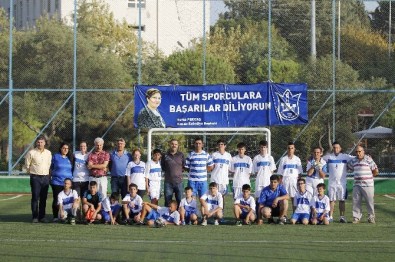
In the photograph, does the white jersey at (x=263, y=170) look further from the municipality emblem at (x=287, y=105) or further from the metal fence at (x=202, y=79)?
the metal fence at (x=202, y=79)

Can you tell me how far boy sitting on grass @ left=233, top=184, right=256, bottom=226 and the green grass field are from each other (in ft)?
0.84

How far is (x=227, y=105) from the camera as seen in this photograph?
2827cm

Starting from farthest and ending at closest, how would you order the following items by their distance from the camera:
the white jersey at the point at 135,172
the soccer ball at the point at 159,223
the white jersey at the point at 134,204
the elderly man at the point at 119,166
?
the elderly man at the point at 119,166, the white jersey at the point at 135,172, the white jersey at the point at 134,204, the soccer ball at the point at 159,223

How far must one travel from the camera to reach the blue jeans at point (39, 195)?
21016 millimetres

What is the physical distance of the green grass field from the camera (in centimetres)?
1530

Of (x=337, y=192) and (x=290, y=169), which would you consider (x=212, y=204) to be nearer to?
(x=290, y=169)

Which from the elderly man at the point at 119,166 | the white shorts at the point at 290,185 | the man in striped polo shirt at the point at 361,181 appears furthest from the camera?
the white shorts at the point at 290,185

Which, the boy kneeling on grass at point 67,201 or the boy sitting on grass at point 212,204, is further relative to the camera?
the boy kneeling on grass at point 67,201

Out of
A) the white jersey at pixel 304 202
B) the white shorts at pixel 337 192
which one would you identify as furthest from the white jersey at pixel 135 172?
the white shorts at pixel 337 192

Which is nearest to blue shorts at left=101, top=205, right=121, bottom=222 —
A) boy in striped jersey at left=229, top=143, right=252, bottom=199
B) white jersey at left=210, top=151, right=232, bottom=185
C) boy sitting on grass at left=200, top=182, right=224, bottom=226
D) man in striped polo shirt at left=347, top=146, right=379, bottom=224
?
boy sitting on grass at left=200, top=182, right=224, bottom=226

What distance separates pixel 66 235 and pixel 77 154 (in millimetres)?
3527

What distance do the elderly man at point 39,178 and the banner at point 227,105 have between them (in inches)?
275

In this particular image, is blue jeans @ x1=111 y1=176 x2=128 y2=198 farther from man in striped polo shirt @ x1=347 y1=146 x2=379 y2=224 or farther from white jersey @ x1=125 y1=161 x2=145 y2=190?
man in striped polo shirt @ x1=347 y1=146 x2=379 y2=224

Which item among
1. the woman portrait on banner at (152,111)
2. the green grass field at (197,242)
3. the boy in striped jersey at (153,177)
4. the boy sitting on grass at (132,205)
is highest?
the woman portrait on banner at (152,111)
